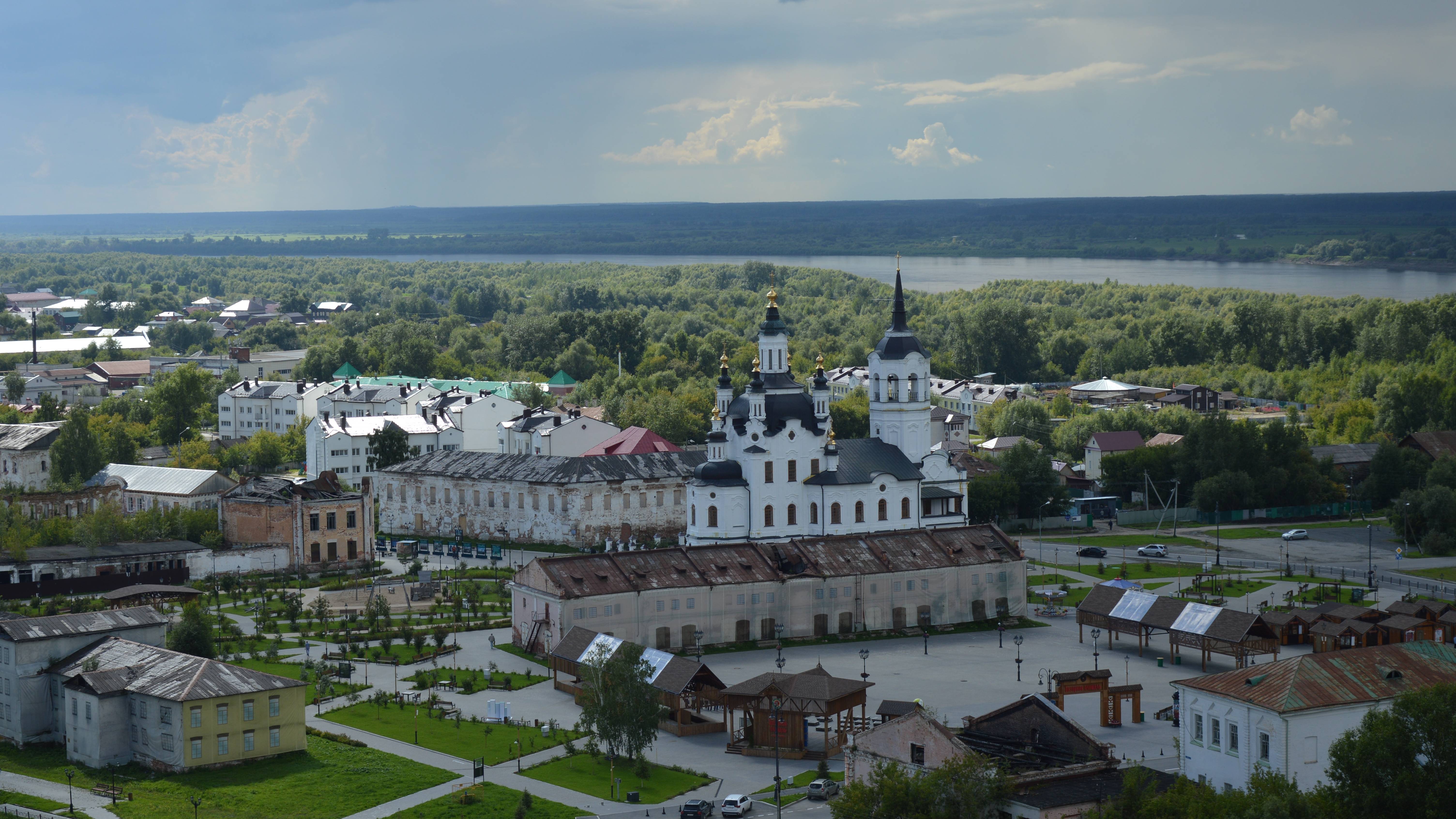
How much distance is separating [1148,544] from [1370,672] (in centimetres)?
3939

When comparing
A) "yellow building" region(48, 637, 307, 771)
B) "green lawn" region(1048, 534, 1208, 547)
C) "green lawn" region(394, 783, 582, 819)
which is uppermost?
"yellow building" region(48, 637, 307, 771)

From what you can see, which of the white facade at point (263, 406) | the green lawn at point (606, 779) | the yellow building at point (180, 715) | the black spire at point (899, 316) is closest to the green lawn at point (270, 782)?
the yellow building at point (180, 715)

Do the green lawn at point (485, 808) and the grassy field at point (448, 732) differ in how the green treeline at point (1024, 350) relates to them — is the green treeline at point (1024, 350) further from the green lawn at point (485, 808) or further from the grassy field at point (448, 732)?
the green lawn at point (485, 808)

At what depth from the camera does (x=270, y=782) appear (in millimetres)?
42062

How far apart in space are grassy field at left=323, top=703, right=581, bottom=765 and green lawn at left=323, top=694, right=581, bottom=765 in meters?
0.01

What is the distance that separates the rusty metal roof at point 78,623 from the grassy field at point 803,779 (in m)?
19.0

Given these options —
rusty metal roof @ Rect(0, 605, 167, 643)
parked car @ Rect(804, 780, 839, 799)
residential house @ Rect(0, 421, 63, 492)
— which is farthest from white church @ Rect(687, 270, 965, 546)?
residential house @ Rect(0, 421, 63, 492)

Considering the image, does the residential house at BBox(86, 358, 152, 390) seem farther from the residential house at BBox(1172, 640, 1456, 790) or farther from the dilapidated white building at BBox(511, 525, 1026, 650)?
the residential house at BBox(1172, 640, 1456, 790)

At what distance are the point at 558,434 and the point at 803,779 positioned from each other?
179ft

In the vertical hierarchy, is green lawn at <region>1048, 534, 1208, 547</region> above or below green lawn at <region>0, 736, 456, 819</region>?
below

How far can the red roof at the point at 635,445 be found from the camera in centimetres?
8938

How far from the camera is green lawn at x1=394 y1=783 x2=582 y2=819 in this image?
3912cm

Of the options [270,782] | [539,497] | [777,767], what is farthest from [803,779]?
[539,497]

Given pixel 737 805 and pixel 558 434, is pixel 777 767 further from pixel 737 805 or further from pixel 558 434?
pixel 558 434
